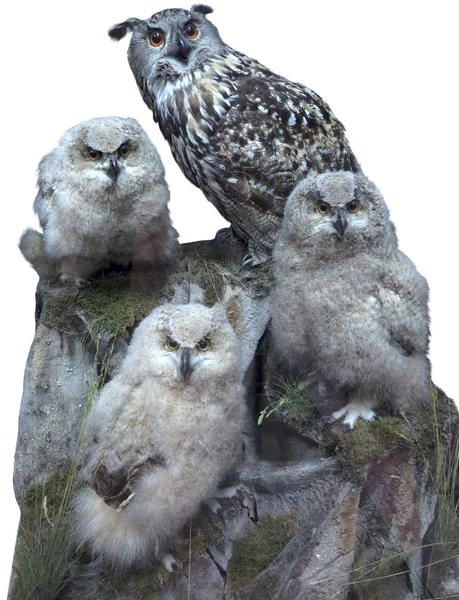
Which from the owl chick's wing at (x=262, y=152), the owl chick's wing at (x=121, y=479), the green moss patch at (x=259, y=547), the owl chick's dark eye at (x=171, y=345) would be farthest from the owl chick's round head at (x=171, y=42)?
the green moss patch at (x=259, y=547)

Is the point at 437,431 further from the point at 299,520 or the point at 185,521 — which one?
the point at 185,521

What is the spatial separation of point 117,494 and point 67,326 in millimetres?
810

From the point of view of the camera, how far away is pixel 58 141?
4.11m

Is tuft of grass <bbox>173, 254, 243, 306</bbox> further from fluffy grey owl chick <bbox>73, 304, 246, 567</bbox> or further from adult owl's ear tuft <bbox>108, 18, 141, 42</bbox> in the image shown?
adult owl's ear tuft <bbox>108, 18, 141, 42</bbox>

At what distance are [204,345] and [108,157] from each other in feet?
2.58

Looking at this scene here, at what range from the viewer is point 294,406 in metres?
3.97

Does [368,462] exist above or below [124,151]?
below

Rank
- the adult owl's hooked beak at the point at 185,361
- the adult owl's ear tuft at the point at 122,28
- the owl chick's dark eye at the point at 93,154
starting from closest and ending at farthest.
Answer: the adult owl's hooked beak at the point at 185,361, the owl chick's dark eye at the point at 93,154, the adult owl's ear tuft at the point at 122,28

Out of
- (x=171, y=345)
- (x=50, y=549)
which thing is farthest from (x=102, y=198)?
(x=50, y=549)

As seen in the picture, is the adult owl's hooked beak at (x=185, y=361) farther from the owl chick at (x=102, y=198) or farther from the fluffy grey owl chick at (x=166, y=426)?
the owl chick at (x=102, y=198)

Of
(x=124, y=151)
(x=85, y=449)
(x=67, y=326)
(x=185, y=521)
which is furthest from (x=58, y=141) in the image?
(x=185, y=521)

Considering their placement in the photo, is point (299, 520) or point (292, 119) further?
point (292, 119)

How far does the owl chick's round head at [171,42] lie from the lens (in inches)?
165

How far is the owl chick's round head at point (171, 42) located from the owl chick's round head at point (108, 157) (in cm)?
35
